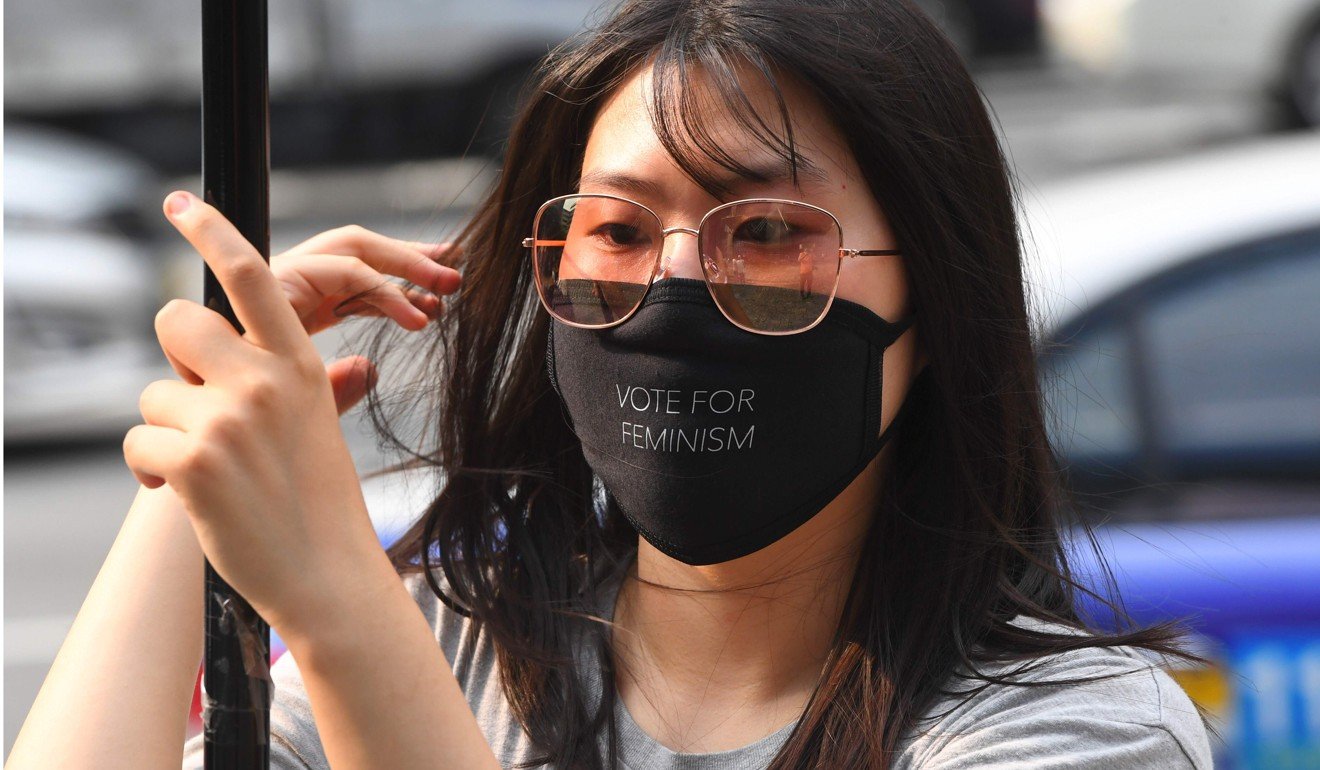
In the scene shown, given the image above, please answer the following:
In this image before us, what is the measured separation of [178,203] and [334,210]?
331 inches

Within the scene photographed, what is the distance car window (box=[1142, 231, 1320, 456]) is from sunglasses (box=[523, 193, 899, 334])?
1.60m

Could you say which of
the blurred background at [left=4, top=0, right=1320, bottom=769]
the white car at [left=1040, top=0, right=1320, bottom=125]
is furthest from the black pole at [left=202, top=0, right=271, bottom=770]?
the white car at [left=1040, top=0, right=1320, bottom=125]

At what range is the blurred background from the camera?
2977mm

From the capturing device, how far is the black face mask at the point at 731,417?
1694mm

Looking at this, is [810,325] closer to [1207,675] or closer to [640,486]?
[640,486]

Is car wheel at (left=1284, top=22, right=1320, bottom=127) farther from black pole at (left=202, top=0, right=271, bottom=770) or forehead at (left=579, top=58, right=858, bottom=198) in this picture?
black pole at (left=202, top=0, right=271, bottom=770)

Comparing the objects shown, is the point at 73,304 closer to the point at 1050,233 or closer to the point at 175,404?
the point at 1050,233

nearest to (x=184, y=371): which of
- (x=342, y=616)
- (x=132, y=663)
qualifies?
(x=342, y=616)

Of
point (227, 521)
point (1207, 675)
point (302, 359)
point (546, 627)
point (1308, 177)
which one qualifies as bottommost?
point (1207, 675)

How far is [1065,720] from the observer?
4.95ft

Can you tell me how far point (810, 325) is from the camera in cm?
169

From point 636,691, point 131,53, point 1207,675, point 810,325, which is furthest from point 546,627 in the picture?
point 131,53

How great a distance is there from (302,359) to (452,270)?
0.83 metres

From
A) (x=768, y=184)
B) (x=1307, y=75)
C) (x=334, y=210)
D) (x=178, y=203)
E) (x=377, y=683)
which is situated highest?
(x=1307, y=75)
